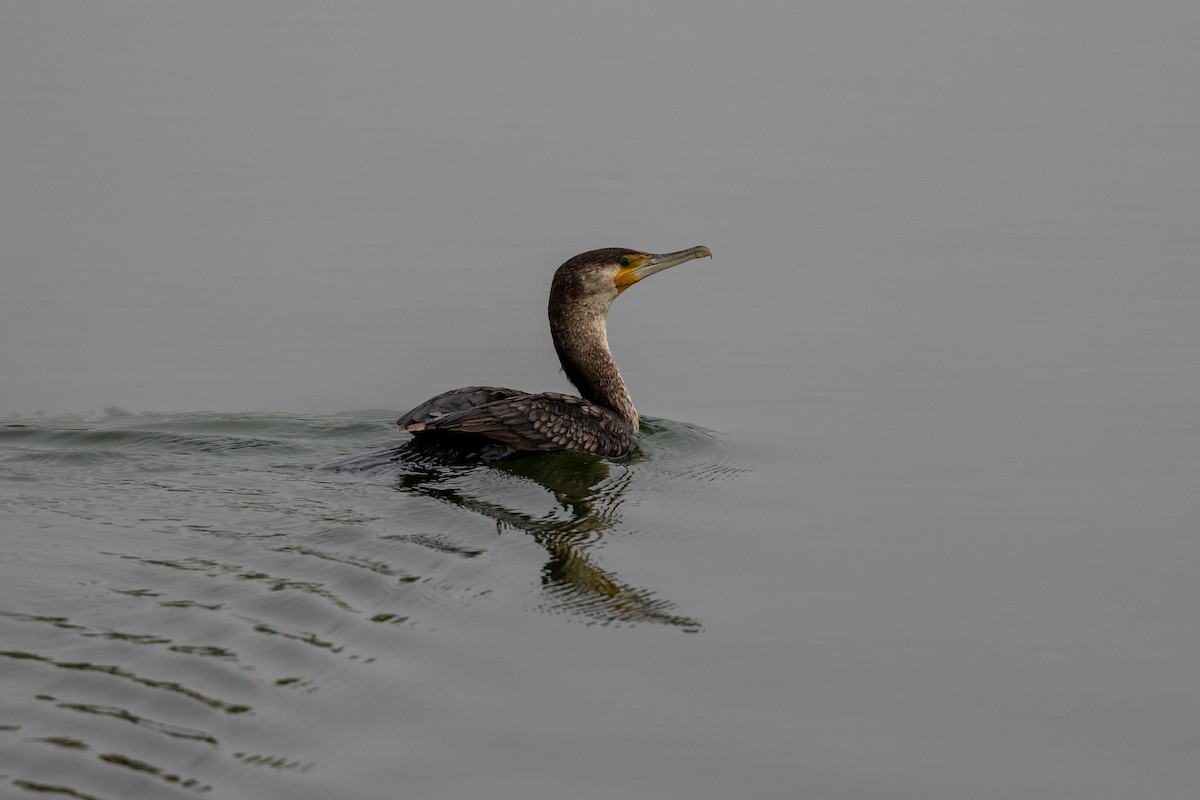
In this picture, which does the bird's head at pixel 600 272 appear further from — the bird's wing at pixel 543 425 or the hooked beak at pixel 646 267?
the bird's wing at pixel 543 425

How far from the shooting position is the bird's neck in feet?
32.9

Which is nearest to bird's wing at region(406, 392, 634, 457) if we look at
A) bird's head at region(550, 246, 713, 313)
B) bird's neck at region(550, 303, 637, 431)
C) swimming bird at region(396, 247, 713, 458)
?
swimming bird at region(396, 247, 713, 458)

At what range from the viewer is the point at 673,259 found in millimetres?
10172

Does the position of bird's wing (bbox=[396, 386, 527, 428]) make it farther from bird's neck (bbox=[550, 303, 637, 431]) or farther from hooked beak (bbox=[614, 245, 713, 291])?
hooked beak (bbox=[614, 245, 713, 291])

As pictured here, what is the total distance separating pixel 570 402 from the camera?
31.0 ft

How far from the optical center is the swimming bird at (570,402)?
8930 mm

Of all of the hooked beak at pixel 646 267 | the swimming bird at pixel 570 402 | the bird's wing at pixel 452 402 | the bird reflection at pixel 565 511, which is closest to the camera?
the bird reflection at pixel 565 511

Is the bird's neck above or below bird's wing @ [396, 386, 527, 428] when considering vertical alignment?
above

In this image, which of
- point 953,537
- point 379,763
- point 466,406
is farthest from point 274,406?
point 379,763

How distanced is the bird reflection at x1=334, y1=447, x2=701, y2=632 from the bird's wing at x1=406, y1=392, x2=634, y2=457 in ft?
0.34

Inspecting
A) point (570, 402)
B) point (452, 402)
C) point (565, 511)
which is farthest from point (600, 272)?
point (565, 511)

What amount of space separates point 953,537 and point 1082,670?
1.70m

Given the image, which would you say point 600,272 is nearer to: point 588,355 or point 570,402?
point 588,355

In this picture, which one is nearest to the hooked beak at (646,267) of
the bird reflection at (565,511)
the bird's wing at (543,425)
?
the bird's wing at (543,425)
